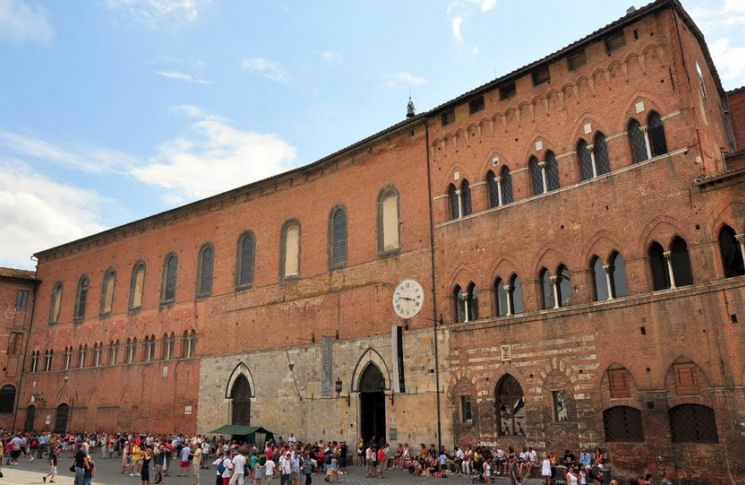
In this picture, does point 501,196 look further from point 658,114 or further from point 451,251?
point 658,114

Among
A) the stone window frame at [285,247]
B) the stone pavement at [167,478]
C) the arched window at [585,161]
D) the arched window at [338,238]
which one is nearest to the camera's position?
the stone pavement at [167,478]

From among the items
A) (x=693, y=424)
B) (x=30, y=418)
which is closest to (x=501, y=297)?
(x=693, y=424)

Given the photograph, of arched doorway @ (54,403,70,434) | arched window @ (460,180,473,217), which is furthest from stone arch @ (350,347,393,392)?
arched doorway @ (54,403,70,434)

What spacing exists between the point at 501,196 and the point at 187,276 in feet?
63.8

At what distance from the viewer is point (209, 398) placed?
99.5 feet

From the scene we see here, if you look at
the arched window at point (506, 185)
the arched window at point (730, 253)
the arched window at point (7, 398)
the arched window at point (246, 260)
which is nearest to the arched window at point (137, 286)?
the arched window at point (246, 260)

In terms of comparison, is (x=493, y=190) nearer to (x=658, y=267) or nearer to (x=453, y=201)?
(x=453, y=201)

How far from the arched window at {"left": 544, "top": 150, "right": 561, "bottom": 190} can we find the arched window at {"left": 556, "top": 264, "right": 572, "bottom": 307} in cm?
288

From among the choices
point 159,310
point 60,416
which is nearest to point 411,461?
point 159,310

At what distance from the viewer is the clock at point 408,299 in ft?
77.7

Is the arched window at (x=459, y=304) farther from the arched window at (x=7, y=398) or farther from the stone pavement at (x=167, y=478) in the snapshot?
the arched window at (x=7, y=398)

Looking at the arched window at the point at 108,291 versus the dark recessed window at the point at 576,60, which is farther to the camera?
the arched window at the point at 108,291

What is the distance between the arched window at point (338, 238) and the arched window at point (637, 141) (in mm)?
12930

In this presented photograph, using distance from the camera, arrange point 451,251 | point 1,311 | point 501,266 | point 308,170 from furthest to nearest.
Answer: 1. point 1,311
2. point 308,170
3. point 451,251
4. point 501,266
